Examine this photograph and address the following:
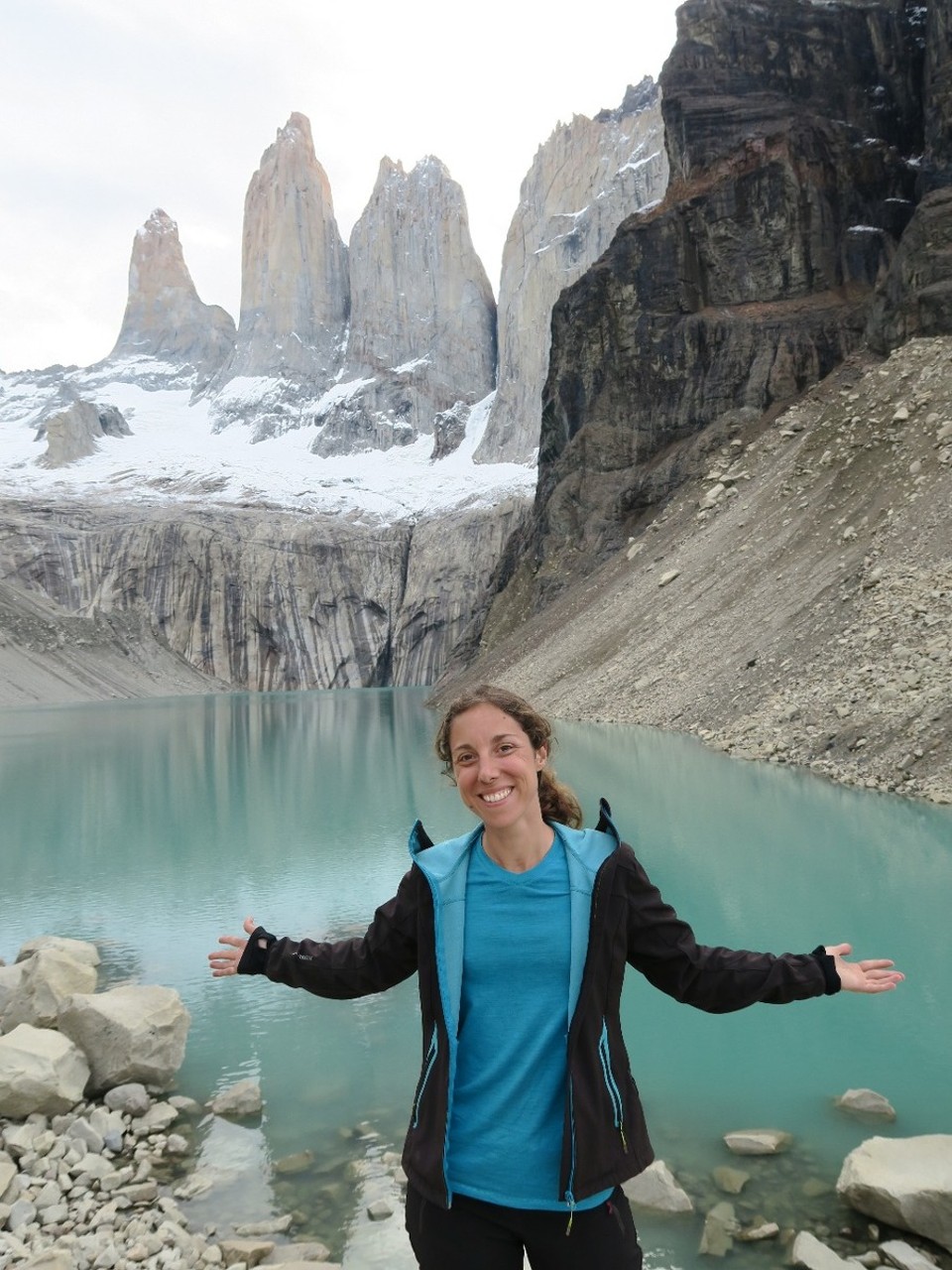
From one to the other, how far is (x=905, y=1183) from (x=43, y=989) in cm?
526

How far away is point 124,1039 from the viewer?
5805 millimetres

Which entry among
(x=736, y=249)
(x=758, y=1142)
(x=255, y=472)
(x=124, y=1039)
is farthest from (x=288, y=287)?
(x=758, y=1142)

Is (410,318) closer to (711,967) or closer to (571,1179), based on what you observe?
(711,967)

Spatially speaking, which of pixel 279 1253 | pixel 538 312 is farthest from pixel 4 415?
pixel 279 1253

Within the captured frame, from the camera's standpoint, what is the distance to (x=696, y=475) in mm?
42312

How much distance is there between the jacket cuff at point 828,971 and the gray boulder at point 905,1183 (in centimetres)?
212

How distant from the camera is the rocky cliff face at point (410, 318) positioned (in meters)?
134

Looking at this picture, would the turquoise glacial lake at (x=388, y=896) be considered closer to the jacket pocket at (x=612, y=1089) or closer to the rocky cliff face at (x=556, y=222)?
the jacket pocket at (x=612, y=1089)

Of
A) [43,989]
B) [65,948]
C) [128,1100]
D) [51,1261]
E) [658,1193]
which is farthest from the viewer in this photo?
[65,948]

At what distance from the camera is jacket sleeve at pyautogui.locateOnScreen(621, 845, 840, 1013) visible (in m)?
2.40

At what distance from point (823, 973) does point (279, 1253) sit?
2.80 metres

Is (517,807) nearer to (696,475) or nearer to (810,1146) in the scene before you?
(810,1146)

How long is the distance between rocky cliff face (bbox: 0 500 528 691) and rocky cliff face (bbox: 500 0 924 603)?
4580cm

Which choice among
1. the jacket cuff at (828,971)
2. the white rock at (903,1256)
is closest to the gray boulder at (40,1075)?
the white rock at (903,1256)
